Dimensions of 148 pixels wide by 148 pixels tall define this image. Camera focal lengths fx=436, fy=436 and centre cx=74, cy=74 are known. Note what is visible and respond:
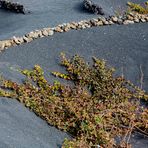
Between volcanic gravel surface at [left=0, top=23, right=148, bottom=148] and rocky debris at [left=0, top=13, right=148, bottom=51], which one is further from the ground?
rocky debris at [left=0, top=13, right=148, bottom=51]

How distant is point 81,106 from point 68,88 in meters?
0.80

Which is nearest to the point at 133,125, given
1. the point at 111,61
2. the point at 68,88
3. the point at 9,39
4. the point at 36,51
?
the point at 68,88

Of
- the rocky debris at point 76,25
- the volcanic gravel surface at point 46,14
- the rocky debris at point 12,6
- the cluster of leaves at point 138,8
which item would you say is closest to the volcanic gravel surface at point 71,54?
the rocky debris at point 76,25

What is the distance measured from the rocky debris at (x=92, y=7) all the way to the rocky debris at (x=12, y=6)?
2.12 metres

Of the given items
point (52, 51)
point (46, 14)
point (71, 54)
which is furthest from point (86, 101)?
point (46, 14)

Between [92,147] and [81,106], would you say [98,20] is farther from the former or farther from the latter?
[92,147]

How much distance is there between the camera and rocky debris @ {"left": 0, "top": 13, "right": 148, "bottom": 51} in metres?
11.8

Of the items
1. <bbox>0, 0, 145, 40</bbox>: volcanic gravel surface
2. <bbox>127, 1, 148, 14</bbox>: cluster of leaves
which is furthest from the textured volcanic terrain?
<bbox>127, 1, 148, 14</bbox>: cluster of leaves

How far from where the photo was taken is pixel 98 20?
13.4 metres

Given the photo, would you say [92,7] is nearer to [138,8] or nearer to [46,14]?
[46,14]

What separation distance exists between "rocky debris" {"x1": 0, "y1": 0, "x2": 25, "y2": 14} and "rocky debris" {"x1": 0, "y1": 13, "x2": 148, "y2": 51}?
218 centimetres

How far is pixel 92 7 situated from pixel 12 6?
2.70 m

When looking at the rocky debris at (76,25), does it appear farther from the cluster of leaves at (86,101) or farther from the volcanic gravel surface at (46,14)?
the cluster of leaves at (86,101)

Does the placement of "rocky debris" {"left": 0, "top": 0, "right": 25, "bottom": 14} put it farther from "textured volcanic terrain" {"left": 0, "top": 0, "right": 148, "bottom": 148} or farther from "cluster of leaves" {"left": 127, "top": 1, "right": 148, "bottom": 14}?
"cluster of leaves" {"left": 127, "top": 1, "right": 148, "bottom": 14}
